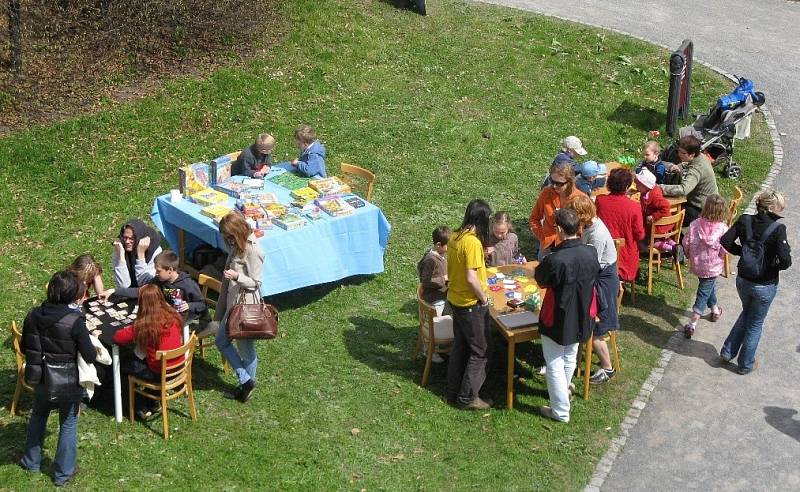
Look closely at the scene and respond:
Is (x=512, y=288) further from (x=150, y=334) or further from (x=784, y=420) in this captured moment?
(x=150, y=334)

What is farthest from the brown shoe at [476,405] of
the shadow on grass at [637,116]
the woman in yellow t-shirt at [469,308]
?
the shadow on grass at [637,116]

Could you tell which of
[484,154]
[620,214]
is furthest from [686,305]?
[484,154]

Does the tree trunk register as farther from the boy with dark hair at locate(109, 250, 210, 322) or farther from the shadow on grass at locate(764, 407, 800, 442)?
the shadow on grass at locate(764, 407, 800, 442)

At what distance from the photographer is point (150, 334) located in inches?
309

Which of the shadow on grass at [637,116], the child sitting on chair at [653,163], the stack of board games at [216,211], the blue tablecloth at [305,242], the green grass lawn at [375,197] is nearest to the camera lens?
the green grass lawn at [375,197]

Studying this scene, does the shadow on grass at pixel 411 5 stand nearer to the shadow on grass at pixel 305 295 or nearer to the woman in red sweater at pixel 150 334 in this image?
the shadow on grass at pixel 305 295

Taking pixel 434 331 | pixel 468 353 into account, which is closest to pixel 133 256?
pixel 434 331

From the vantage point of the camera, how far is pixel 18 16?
50.3 ft

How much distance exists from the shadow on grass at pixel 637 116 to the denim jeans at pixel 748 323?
655 cm

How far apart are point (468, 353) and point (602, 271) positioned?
1.40 meters

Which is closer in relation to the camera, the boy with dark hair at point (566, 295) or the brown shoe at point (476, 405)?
the boy with dark hair at point (566, 295)

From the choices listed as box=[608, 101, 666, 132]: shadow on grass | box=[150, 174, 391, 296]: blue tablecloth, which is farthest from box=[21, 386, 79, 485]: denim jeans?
box=[608, 101, 666, 132]: shadow on grass

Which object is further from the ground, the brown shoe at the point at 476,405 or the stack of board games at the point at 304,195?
the stack of board games at the point at 304,195

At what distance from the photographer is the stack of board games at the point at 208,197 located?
1070cm
